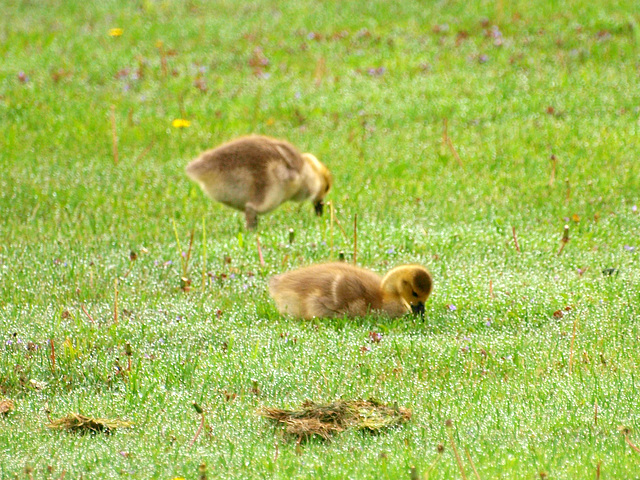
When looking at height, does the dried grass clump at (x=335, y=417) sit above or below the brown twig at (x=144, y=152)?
above

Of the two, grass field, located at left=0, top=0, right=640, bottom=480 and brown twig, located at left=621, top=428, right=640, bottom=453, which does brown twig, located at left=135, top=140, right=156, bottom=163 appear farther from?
brown twig, located at left=621, top=428, right=640, bottom=453

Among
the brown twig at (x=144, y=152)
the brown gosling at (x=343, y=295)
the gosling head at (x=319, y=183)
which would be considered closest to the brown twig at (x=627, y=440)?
the brown gosling at (x=343, y=295)

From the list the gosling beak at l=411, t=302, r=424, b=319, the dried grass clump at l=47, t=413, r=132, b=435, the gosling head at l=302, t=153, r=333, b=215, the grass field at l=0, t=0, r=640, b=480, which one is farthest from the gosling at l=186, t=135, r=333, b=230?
the dried grass clump at l=47, t=413, r=132, b=435

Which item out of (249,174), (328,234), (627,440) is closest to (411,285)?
(627,440)

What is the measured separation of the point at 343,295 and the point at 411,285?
0.51 m

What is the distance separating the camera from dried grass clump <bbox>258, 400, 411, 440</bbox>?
448cm

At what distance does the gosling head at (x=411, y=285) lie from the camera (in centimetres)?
615

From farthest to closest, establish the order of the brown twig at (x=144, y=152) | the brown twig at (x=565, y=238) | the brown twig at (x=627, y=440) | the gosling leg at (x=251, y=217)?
the brown twig at (x=144, y=152) < the gosling leg at (x=251, y=217) < the brown twig at (x=565, y=238) < the brown twig at (x=627, y=440)

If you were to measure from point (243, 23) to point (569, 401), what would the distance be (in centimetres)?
1310

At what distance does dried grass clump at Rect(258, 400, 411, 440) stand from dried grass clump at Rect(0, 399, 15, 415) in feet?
4.54

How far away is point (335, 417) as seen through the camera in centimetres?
457

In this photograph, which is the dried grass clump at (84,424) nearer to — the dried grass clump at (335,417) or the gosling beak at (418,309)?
the dried grass clump at (335,417)

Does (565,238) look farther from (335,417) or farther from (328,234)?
(335,417)

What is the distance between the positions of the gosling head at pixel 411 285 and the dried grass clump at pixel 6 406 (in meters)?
2.67
